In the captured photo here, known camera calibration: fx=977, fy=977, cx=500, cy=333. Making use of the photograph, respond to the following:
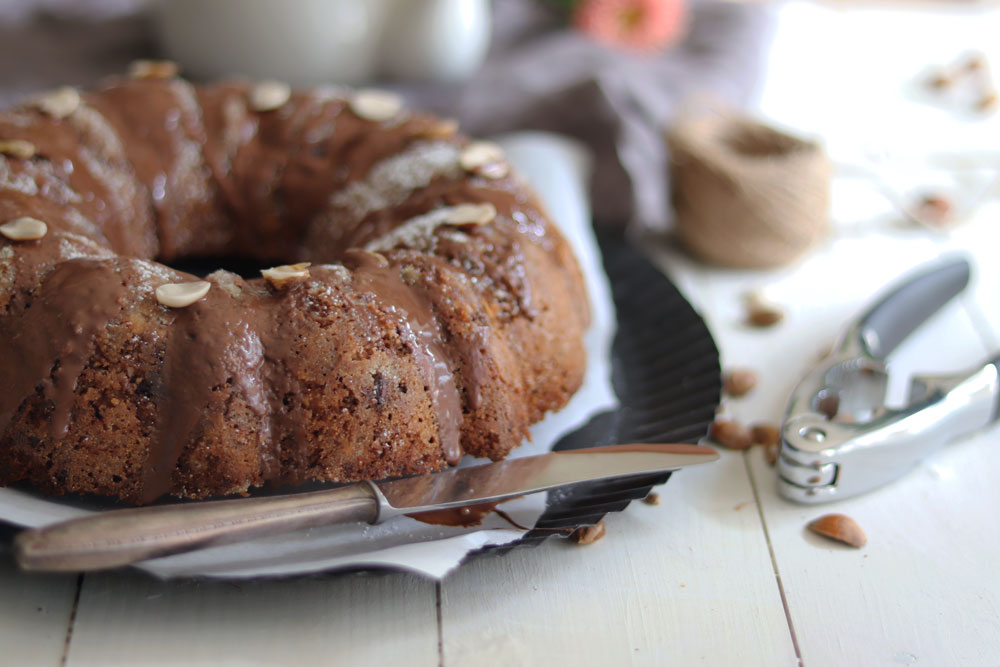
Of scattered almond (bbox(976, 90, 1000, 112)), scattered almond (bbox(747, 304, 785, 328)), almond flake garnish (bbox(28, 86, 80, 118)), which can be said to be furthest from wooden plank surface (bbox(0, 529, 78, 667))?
scattered almond (bbox(976, 90, 1000, 112))

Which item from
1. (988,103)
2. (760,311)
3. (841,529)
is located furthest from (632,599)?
(988,103)

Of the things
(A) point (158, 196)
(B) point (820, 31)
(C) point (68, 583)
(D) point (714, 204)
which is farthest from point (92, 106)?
(B) point (820, 31)

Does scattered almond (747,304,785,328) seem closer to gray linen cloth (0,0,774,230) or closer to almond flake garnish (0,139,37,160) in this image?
gray linen cloth (0,0,774,230)

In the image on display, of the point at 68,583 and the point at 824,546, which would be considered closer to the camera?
the point at 68,583

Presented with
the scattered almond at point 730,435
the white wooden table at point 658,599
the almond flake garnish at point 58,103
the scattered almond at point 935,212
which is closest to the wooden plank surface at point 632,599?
the white wooden table at point 658,599

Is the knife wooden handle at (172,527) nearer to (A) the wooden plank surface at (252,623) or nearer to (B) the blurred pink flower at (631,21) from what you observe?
(A) the wooden plank surface at (252,623)

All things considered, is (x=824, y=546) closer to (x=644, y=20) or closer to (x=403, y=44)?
(x=403, y=44)

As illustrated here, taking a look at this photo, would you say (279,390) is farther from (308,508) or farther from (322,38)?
(322,38)
